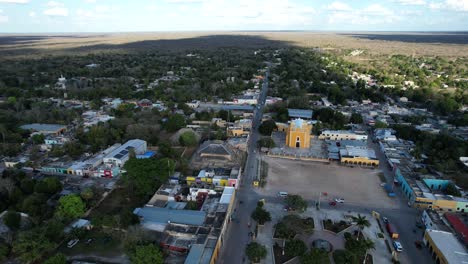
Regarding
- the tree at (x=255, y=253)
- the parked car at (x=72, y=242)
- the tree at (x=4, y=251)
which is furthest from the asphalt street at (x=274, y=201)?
the tree at (x=4, y=251)

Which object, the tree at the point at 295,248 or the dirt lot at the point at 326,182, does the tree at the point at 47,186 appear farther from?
the tree at the point at 295,248

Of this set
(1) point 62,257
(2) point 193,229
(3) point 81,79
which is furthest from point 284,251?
(3) point 81,79

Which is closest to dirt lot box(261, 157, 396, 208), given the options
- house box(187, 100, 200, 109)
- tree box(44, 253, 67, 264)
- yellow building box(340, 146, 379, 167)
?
yellow building box(340, 146, 379, 167)

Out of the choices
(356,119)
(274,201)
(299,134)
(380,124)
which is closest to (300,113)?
(356,119)

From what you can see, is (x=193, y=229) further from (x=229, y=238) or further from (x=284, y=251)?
(x=284, y=251)

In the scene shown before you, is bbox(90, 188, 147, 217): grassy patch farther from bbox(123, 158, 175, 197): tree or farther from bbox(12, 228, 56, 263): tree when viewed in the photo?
bbox(12, 228, 56, 263): tree

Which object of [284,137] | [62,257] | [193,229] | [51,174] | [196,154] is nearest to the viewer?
[62,257]

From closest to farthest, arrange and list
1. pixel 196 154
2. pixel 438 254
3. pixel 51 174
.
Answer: pixel 438 254 → pixel 51 174 → pixel 196 154
